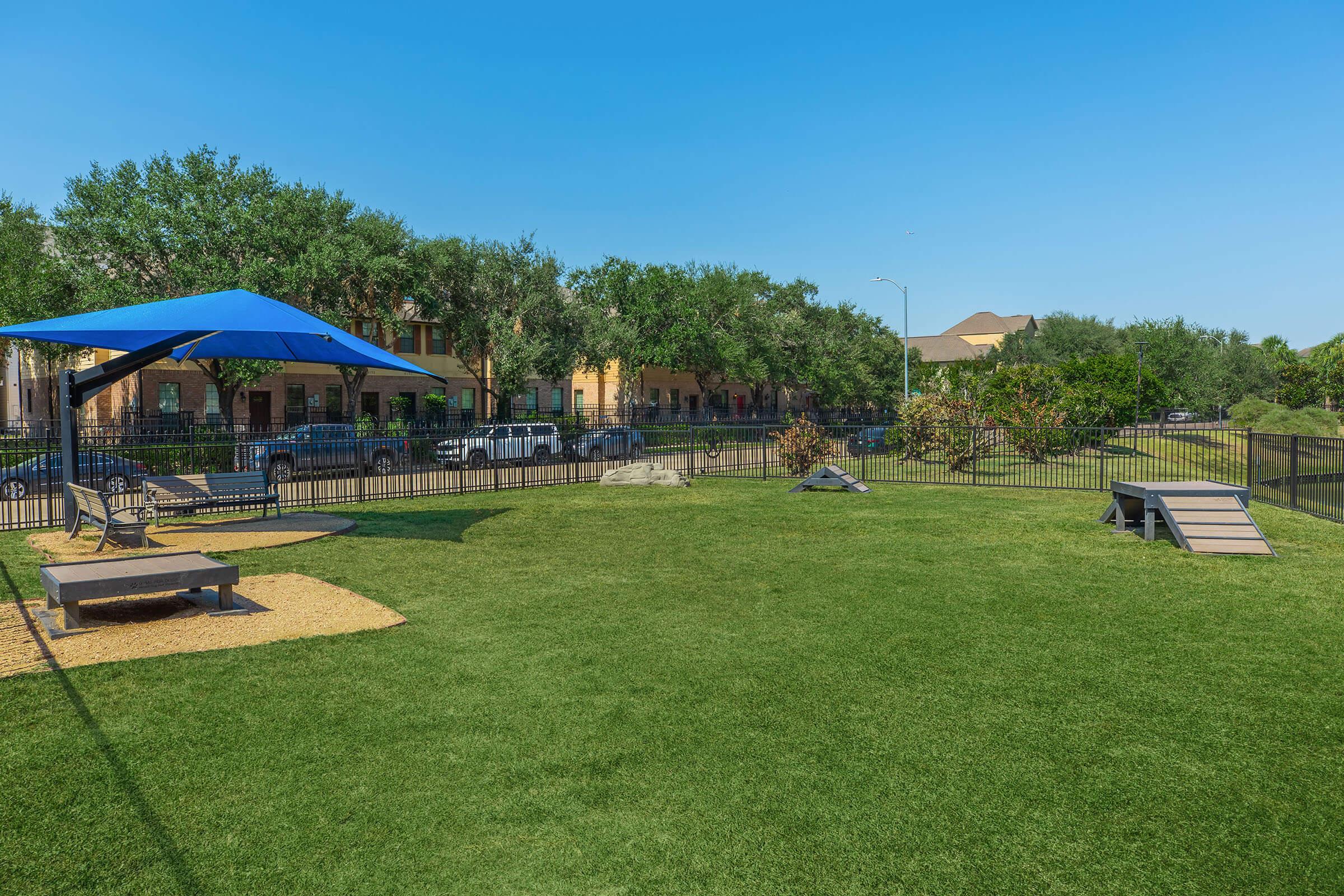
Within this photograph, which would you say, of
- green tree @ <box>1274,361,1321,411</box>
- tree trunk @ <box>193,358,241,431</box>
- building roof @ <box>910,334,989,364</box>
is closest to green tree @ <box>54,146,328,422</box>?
tree trunk @ <box>193,358,241,431</box>

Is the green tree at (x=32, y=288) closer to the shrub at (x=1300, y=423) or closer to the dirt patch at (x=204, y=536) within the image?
the dirt patch at (x=204, y=536)

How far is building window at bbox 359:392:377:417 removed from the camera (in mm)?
43344

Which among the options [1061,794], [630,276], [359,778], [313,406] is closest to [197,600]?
[359,778]

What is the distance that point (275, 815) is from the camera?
405 cm

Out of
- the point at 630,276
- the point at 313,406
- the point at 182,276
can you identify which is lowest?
the point at 313,406

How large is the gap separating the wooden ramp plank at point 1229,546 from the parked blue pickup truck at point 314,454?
1544 centimetres

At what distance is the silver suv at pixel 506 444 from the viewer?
2400 cm

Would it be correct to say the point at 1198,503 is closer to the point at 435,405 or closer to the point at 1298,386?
the point at 435,405

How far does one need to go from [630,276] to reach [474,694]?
42.7m

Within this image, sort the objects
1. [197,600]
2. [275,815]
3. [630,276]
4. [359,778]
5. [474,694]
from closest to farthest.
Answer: [275,815] → [359,778] → [474,694] → [197,600] → [630,276]

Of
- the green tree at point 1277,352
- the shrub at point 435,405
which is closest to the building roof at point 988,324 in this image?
the green tree at point 1277,352

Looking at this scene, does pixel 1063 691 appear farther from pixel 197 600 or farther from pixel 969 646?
pixel 197 600

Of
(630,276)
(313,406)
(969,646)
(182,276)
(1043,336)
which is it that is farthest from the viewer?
(1043,336)

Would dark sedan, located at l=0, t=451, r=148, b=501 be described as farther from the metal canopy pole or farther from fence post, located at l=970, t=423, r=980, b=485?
fence post, located at l=970, t=423, r=980, b=485
